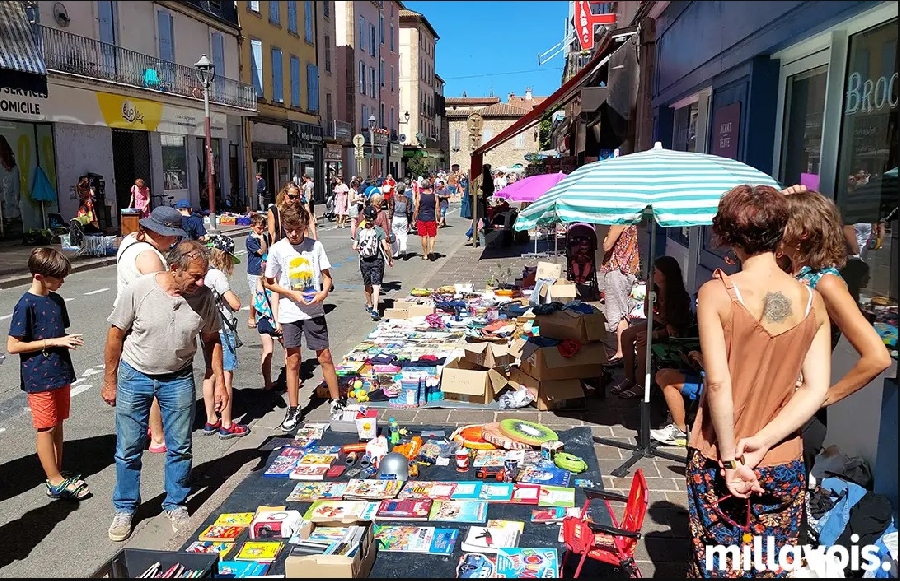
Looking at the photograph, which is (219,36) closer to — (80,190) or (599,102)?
(599,102)

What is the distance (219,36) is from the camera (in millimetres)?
11789

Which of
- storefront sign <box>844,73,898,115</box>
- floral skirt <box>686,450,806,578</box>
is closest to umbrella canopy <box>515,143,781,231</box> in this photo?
storefront sign <box>844,73,898,115</box>

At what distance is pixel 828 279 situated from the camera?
10.5 ft

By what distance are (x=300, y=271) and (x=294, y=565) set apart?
294cm

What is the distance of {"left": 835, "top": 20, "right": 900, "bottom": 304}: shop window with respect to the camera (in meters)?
4.29

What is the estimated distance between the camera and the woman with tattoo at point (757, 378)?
2.61 meters

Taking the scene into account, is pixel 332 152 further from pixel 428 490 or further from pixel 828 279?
pixel 828 279

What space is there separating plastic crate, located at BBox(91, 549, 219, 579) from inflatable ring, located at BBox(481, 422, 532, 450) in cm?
243

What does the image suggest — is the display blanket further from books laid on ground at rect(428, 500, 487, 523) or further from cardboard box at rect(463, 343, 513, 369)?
cardboard box at rect(463, 343, 513, 369)

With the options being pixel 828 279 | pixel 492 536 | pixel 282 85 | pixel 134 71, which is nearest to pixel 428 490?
pixel 492 536

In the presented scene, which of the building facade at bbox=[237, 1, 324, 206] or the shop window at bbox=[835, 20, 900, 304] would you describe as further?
the shop window at bbox=[835, 20, 900, 304]

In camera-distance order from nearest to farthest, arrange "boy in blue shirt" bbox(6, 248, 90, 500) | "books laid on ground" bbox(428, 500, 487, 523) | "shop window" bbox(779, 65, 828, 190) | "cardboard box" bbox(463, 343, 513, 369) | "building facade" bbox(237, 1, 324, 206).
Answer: "building facade" bbox(237, 1, 324, 206)
"books laid on ground" bbox(428, 500, 487, 523)
"boy in blue shirt" bbox(6, 248, 90, 500)
"shop window" bbox(779, 65, 828, 190)
"cardboard box" bbox(463, 343, 513, 369)

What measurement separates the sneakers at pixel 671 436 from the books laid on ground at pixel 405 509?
2.09 meters

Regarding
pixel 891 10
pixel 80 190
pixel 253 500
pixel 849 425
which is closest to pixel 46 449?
pixel 253 500
